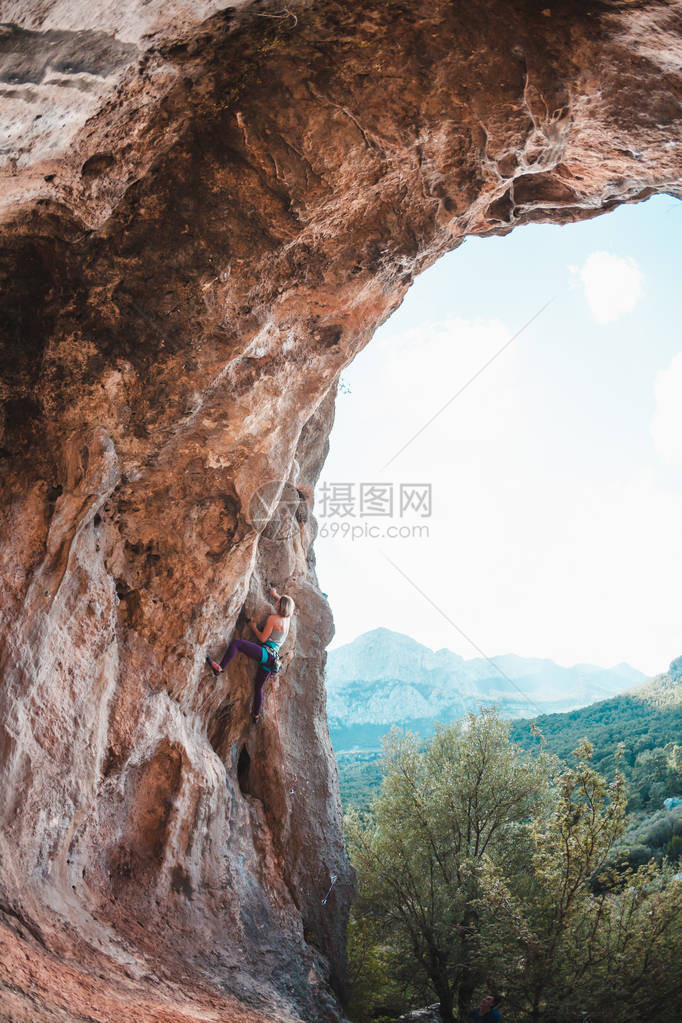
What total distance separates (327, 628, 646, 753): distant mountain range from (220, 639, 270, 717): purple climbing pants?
261 feet

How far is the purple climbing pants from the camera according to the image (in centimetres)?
1079

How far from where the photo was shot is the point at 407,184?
24.5 ft

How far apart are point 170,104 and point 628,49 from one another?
421 centimetres

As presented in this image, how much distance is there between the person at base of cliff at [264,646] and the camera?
11.0 meters

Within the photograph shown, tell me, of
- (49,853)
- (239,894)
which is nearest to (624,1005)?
(239,894)

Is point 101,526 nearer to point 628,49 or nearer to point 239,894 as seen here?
point 239,894

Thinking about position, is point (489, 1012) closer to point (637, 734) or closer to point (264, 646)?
point (264, 646)

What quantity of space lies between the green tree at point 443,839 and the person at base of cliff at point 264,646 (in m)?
5.61

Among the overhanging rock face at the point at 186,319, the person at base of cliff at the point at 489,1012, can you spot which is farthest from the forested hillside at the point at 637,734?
the overhanging rock face at the point at 186,319

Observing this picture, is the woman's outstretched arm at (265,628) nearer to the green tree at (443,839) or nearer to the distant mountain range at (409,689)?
the green tree at (443,839)

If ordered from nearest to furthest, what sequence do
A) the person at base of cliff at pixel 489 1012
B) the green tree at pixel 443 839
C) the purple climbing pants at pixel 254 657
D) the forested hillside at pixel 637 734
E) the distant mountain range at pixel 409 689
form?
1. the person at base of cliff at pixel 489 1012
2. the purple climbing pants at pixel 254 657
3. the green tree at pixel 443 839
4. the forested hillside at pixel 637 734
5. the distant mountain range at pixel 409 689

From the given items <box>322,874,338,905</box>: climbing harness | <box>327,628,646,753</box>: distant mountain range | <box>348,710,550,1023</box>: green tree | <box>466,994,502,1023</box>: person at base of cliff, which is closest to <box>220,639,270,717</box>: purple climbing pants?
<box>322,874,338,905</box>: climbing harness

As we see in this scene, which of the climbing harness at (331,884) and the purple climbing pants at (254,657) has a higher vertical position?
the purple climbing pants at (254,657)

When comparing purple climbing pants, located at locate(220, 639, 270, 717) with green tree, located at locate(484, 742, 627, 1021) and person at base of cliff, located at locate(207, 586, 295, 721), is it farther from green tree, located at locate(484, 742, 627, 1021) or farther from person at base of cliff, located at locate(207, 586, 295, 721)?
green tree, located at locate(484, 742, 627, 1021)
